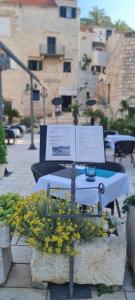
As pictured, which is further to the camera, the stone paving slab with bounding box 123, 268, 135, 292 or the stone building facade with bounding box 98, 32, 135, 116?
the stone building facade with bounding box 98, 32, 135, 116

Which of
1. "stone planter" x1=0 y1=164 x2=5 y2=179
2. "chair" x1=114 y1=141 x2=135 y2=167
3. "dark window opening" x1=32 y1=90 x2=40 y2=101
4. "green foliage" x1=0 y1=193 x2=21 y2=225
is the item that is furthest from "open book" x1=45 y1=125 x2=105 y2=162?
"dark window opening" x1=32 y1=90 x2=40 y2=101

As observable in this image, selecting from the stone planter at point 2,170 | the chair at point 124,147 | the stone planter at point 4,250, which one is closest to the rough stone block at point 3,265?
the stone planter at point 4,250

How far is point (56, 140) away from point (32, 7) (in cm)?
2765

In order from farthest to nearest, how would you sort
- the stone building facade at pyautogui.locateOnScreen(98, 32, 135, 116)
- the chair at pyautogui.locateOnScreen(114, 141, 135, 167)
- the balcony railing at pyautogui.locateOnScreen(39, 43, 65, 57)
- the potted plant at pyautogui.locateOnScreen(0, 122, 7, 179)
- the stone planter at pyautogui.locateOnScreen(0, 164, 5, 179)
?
1. the balcony railing at pyautogui.locateOnScreen(39, 43, 65, 57)
2. the stone building facade at pyautogui.locateOnScreen(98, 32, 135, 116)
3. the chair at pyautogui.locateOnScreen(114, 141, 135, 167)
4. the stone planter at pyautogui.locateOnScreen(0, 164, 5, 179)
5. the potted plant at pyautogui.locateOnScreen(0, 122, 7, 179)

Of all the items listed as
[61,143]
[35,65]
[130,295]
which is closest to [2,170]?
[61,143]

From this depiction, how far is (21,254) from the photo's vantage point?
115 inches

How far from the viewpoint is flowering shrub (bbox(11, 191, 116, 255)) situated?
7.09 ft

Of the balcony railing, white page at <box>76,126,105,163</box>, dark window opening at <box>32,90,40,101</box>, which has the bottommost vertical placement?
white page at <box>76,126,105,163</box>

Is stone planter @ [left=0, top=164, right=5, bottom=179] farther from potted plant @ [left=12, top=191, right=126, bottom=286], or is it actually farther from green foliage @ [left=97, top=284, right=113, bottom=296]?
green foliage @ [left=97, top=284, right=113, bottom=296]

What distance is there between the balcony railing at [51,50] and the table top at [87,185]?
26.2 metres

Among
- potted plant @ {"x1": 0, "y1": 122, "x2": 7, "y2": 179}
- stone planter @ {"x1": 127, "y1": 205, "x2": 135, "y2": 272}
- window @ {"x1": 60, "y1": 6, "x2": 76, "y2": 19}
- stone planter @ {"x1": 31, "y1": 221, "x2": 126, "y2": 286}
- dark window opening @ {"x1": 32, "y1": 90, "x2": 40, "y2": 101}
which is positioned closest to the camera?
stone planter @ {"x1": 31, "y1": 221, "x2": 126, "y2": 286}

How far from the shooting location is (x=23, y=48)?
2712 centimetres

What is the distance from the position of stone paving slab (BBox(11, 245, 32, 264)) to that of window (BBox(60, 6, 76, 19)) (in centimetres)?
2801

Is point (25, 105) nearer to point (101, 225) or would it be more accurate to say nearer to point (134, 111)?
→ point (134, 111)
